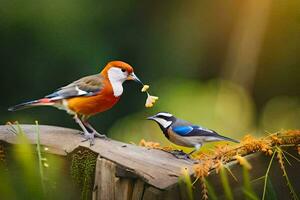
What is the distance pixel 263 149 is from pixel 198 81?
656mm

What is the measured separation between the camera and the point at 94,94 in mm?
1764

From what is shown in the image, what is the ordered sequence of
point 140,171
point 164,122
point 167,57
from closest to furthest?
point 140,171 → point 164,122 → point 167,57

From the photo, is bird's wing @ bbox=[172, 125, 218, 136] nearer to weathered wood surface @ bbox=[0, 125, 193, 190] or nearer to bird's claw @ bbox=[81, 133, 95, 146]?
weathered wood surface @ bbox=[0, 125, 193, 190]

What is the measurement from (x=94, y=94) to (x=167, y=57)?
2.15 feet

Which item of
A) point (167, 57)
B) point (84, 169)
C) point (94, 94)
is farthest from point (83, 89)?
point (167, 57)

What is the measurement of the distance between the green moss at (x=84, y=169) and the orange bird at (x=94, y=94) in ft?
0.11

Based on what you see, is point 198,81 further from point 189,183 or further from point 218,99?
point 189,183

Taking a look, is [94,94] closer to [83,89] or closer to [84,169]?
[83,89]

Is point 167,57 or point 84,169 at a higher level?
point 167,57

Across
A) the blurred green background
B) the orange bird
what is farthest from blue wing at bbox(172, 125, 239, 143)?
the blurred green background

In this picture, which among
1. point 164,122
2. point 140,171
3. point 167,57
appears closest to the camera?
point 140,171

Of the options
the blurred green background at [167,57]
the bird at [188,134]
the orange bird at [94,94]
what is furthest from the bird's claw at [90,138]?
the blurred green background at [167,57]

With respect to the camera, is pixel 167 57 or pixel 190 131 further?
pixel 167 57

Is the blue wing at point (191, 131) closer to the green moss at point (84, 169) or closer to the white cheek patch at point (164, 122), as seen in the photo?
the white cheek patch at point (164, 122)
